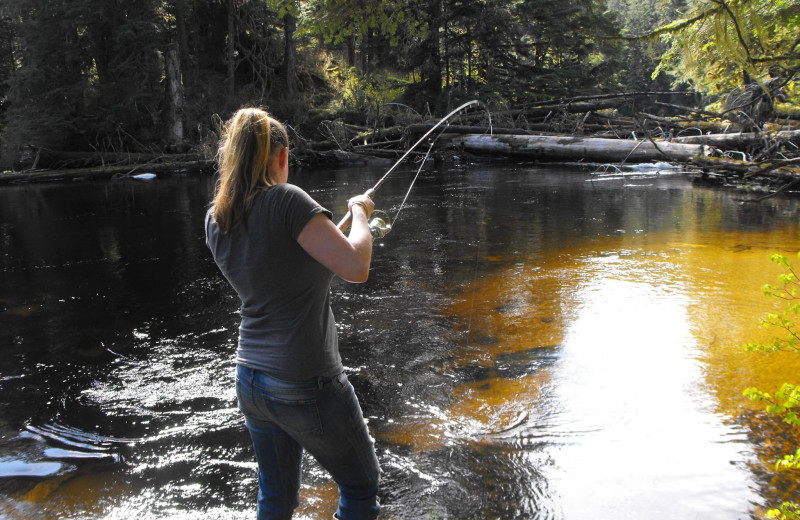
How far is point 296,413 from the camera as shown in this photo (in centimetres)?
208

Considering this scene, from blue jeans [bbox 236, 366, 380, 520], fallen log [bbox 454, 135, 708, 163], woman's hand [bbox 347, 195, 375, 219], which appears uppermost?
fallen log [bbox 454, 135, 708, 163]

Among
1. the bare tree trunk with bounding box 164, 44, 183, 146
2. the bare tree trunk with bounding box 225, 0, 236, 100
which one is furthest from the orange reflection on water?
the bare tree trunk with bounding box 225, 0, 236, 100

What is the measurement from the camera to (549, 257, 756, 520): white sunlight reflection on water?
9.53ft

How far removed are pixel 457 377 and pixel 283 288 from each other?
2600 mm

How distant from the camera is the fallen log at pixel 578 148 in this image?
16.6 meters

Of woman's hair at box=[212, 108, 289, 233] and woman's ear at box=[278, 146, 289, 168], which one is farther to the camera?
woman's ear at box=[278, 146, 289, 168]

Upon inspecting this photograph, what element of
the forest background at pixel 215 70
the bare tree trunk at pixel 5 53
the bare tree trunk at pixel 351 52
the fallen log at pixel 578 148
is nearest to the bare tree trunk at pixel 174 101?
the forest background at pixel 215 70

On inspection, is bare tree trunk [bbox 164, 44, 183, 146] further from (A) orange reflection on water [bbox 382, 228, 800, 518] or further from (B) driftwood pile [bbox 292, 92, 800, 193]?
(A) orange reflection on water [bbox 382, 228, 800, 518]

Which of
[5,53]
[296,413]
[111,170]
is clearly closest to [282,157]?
[296,413]

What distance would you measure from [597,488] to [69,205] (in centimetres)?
1590

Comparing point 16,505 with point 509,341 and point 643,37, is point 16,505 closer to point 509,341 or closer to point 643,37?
point 509,341

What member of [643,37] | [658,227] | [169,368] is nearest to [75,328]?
[169,368]

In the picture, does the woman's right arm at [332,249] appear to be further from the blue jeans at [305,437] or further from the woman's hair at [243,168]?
the blue jeans at [305,437]

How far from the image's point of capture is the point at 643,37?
630cm
